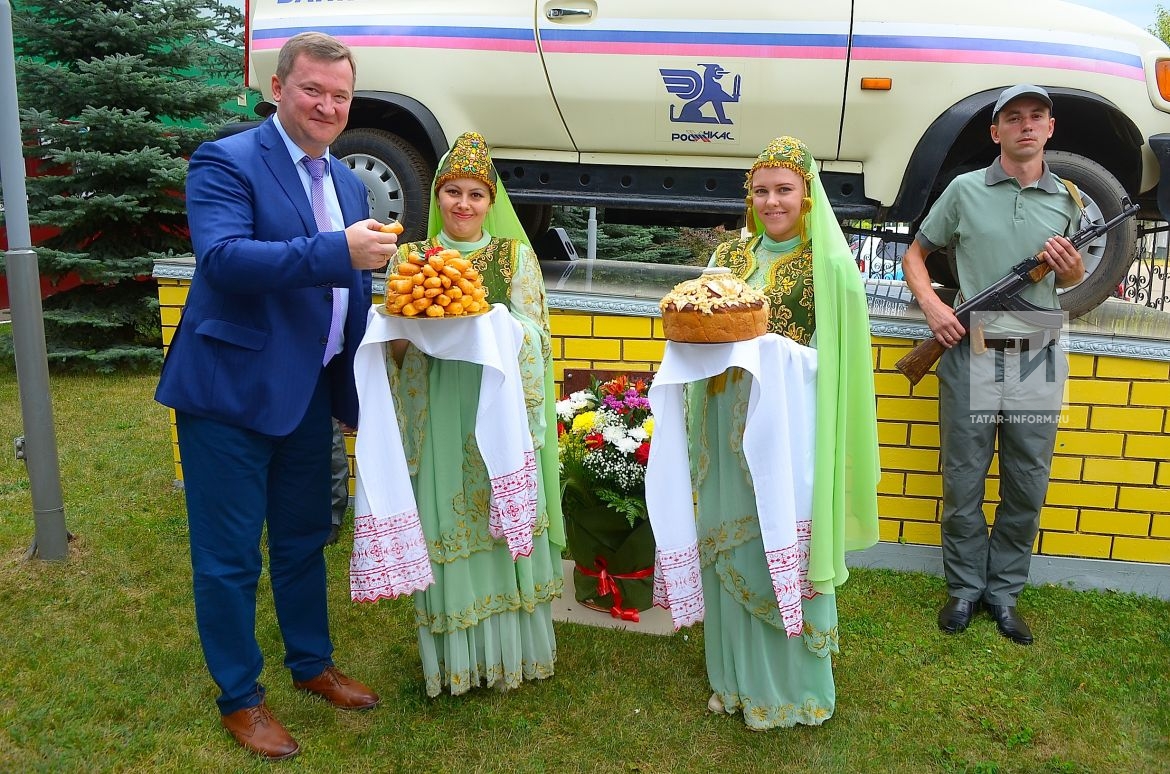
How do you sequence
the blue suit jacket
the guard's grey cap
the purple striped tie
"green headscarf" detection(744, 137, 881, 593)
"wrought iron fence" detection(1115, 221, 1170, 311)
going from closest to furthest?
the blue suit jacket < "green headscarf" detection(744, 137, 881, 593) < the purple striped tie < the guard's grey cap < "wrought iron fence" detection(1115, 221, 1170, 311)

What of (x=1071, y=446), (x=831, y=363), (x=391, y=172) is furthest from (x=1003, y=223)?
(x=391, y=172)

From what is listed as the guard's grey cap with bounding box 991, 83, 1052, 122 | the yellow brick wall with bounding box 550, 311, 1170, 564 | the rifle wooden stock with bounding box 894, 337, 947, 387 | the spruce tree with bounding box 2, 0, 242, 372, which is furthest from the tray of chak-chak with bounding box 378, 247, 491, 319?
the spruce tree with bounding box 2, 0, 242, 372

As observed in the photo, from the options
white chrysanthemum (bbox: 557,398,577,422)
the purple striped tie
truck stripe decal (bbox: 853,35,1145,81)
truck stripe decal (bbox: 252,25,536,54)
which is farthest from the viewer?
truck stripe decal (bbox: 252,25,536,54)

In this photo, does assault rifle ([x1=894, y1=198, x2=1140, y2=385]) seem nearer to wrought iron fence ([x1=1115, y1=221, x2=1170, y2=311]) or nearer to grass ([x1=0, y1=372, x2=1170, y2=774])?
wrought iron fence ([x1=1115, y1=221, x2=1170, y2=311])

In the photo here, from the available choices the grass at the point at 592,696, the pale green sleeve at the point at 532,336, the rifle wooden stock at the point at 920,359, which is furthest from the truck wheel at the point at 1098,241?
the pale green sleeve at the point at 532,336

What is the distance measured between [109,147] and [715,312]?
7.87 m

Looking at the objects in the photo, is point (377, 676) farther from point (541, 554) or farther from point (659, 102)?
point (659, 102)

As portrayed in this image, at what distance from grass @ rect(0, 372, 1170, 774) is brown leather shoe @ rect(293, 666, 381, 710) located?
5 centimetres

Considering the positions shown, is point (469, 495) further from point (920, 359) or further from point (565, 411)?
point (920, 359)

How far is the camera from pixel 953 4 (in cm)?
408

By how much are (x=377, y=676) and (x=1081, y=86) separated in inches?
161

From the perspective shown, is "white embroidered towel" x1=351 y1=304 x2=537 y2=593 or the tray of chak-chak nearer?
the tray of chak-chak

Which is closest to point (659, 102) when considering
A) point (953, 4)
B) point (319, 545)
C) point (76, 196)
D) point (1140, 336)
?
point (953, 4)

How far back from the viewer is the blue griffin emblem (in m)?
4.28
